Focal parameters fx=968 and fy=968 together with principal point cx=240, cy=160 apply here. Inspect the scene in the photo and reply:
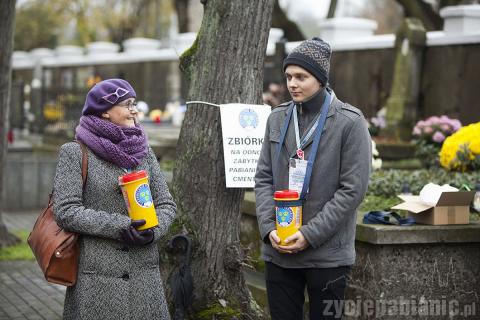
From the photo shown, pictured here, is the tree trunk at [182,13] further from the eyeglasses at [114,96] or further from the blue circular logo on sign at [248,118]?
the eyeglasses at [114,96]

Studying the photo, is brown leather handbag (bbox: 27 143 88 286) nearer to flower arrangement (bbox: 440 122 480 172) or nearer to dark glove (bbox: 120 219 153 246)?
dark glove (bbox: 120 219 153 246)

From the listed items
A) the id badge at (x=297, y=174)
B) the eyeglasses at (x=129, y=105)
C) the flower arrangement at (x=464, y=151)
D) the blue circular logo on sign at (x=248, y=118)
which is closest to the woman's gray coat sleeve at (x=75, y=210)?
the eyeglasses at (x=129, y=105)

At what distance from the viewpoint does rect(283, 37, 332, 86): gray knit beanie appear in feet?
16.8

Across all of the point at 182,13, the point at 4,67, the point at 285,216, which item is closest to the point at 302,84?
the point at 285,216

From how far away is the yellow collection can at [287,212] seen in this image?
4.99 metres

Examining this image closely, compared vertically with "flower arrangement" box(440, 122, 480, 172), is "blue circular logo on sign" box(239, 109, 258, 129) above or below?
above

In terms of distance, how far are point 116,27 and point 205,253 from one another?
116ft

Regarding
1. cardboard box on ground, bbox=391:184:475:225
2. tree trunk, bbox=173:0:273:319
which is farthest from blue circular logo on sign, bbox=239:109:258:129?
cardboard box on ground, bbox=391:184:475:225

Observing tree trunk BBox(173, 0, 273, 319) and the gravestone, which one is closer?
tree trunk BBox(173, 0, 273, 319)

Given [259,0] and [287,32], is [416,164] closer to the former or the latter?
[259,0]

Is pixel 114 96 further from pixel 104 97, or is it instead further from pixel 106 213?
pixel 106 213

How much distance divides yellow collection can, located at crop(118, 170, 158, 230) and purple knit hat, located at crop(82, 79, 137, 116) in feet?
1.31

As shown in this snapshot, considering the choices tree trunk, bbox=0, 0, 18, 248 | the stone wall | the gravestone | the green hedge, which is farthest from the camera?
the gravestone

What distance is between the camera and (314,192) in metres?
5.12
